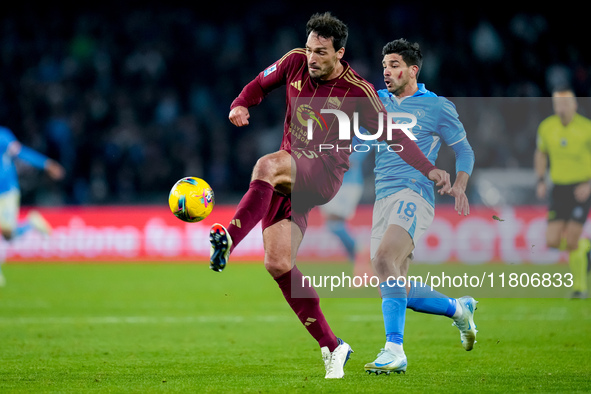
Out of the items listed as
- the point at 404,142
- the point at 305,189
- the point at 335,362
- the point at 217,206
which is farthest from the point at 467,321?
the point at 217,206

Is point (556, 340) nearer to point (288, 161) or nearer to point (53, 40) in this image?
point (288, 161)

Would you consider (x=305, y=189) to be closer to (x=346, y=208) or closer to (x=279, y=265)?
(x=279, y=265)

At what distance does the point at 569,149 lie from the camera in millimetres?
10125

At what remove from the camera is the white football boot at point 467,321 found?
578cm

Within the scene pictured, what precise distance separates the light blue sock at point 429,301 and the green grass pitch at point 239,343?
0.41 metres

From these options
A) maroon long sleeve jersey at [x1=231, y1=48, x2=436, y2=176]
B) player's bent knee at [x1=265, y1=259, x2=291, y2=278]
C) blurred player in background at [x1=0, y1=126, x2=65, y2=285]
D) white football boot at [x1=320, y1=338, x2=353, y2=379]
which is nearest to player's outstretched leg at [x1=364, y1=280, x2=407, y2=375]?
white football boot at [x1=320, y1=338, x2=353, y2=379]

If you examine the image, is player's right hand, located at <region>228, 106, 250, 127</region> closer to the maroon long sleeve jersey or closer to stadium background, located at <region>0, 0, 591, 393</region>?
the maroon long sleeve jersey

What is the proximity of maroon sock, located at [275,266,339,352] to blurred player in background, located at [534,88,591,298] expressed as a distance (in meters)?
5.62

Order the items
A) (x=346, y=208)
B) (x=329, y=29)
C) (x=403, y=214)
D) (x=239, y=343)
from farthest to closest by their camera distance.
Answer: (x=346, y=208)
(x=239, y=343)
(x=403, y=214)
(x=329, y=29)

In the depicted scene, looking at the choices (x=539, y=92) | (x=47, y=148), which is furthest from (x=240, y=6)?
(x=539, y=92)

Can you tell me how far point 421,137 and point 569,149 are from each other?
506cm

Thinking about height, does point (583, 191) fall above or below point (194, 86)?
below

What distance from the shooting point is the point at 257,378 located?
5172 millimetres

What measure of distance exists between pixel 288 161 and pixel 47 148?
13.8 m
